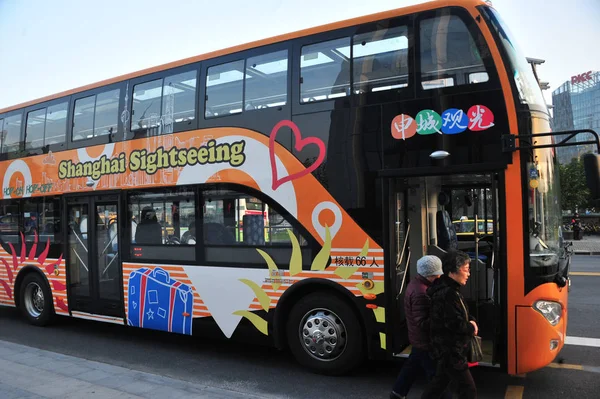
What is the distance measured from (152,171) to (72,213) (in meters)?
2.31

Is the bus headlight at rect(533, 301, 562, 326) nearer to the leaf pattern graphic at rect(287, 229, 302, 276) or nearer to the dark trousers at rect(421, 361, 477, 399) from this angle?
the dark trousers at rect(421, 361, 477, 399)

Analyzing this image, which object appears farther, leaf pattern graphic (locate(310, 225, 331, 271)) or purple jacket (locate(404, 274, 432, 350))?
leaf pattern graphic (locate(310, 225, 331, 271))

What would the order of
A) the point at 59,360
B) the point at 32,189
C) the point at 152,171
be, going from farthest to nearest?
1. the point at 32,189
2. the point at 152,171
3. the point at 59,360

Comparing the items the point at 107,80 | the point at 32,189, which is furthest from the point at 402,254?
the point at 32,189

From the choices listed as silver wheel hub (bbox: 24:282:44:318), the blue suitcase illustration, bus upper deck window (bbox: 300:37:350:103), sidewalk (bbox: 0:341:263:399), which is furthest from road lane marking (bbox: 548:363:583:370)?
silver wheel hub (bbox: 24:282:44:318)

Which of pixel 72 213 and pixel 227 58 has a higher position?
pixel 227 58

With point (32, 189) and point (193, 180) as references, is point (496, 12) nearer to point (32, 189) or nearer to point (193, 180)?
point (193, 180)

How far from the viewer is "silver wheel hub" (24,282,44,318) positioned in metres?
9.20

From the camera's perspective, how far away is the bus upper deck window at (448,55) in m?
5.01

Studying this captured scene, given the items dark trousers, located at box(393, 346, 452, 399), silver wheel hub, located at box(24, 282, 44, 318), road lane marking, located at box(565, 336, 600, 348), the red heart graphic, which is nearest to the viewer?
dark trousers, located at box(393, 346, 452, 399)

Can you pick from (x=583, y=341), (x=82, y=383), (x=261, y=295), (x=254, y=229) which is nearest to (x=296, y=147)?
(x=254, y=229)

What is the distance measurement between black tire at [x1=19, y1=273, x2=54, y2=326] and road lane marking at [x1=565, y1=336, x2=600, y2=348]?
867 cm

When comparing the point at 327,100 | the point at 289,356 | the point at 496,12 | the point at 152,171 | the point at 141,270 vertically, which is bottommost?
the point at 289,356

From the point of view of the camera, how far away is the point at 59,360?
6254mm
